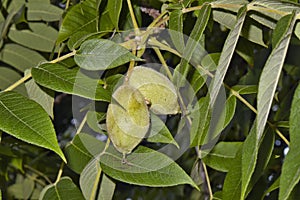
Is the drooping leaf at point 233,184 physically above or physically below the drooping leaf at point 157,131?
below

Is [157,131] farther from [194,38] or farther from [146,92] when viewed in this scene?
[194,38]

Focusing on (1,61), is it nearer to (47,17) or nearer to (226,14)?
(47,17)

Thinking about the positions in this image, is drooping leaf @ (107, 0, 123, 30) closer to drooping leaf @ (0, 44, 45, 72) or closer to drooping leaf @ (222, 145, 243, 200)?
drooping leaf @ (222, 145, 243, 200)

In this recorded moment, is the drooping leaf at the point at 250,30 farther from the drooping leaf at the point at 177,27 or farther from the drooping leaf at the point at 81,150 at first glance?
the drooping leaf at the point at 81,150

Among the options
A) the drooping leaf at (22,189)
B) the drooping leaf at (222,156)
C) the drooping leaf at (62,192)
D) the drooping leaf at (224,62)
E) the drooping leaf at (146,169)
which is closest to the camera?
the drooping leaf at (224,62)

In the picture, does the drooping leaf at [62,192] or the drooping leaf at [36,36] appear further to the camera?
the drooping leaf at [36,36]

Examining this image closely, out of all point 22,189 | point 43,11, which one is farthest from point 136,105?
point 22,189

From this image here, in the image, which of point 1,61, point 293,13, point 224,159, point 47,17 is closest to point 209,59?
point 224,159

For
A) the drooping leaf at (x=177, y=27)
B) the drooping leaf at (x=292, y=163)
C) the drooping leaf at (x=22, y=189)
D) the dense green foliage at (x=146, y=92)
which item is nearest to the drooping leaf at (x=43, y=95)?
the dense green foliage at (x=146, y=92)
